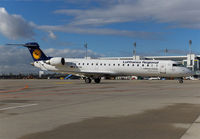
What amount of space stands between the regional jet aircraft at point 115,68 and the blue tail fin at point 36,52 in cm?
157

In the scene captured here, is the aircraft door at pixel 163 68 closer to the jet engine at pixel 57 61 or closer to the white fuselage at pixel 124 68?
the white fuselage at pixel 124 68

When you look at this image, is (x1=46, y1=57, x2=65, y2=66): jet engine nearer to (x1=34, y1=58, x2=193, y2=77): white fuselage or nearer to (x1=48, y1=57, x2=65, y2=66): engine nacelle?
(x1=48, y1=57, x2=65, y2=66): engine nacelle

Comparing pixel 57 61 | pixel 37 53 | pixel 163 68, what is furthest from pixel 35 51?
pixel 163 68

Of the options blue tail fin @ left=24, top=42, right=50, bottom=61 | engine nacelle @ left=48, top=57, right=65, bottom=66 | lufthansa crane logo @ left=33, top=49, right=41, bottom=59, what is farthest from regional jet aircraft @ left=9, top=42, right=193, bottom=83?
lufthansa crane logo @ left=33, top=49, right=41, bottom=59

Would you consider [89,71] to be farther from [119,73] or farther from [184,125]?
[184,125]

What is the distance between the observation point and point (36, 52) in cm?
4066

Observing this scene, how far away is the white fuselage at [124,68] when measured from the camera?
35.0 metres

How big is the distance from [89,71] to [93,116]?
27059mm

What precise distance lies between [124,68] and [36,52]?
1501 centimetres

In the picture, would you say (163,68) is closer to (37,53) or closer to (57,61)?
(57,61)

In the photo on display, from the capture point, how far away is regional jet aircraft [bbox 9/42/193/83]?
35.0 m

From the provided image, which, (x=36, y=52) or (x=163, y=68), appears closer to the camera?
(x=163, y=68)

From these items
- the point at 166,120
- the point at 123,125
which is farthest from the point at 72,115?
the point at 166,120

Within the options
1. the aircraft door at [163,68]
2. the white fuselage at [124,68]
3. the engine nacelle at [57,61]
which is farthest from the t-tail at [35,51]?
the aircraft door at [163,68]
